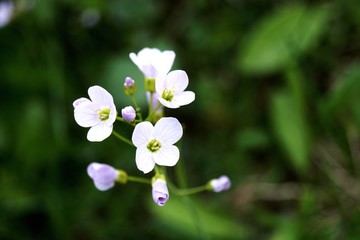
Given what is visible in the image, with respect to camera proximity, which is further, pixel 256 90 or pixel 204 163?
pixel 256 90

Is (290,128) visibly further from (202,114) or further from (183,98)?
(183,98)

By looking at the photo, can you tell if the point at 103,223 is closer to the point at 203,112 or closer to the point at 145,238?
the point at 145,238

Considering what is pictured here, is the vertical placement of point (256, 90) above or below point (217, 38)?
below

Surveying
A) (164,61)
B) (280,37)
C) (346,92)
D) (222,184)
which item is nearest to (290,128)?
(346,92)

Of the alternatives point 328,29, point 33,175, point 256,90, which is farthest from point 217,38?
point 33,175

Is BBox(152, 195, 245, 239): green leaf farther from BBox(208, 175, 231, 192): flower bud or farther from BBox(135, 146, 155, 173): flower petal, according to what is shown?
BBox(135, 146, 155, 173): flower petal

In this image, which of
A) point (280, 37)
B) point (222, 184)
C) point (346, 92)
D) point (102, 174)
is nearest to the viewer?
point (102, 174)

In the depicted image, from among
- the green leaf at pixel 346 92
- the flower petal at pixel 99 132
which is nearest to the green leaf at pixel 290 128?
the green leaf at pixel 346 92
